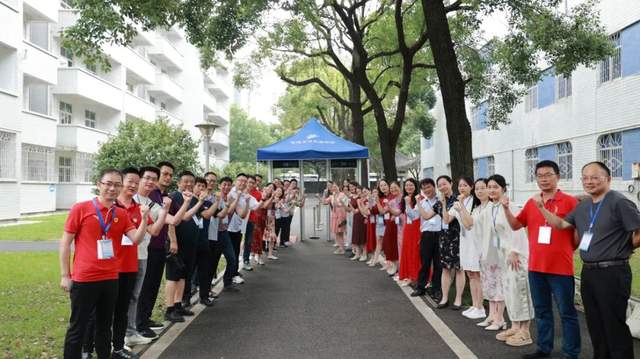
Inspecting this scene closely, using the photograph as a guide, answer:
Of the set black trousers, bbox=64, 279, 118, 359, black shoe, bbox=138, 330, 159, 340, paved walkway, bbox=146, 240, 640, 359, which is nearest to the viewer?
black trousers, bbox=64, 279, 118, 359

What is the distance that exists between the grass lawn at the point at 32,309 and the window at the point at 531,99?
1534 centimetres

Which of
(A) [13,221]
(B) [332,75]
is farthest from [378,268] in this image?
(B) [332,75]

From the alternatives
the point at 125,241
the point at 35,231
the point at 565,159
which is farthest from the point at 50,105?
the point at 125,241

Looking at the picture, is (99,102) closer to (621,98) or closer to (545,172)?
(621,98)

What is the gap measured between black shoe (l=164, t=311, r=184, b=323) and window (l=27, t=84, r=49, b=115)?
63.5 ft

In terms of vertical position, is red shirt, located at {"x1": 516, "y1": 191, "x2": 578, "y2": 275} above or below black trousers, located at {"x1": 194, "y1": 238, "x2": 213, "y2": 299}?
above

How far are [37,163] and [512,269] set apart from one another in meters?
21.4

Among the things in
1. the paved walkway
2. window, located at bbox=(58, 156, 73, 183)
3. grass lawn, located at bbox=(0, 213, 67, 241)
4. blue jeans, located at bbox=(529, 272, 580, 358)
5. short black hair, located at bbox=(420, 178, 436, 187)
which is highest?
window, located at bbox=(58, 156, 73, 183)

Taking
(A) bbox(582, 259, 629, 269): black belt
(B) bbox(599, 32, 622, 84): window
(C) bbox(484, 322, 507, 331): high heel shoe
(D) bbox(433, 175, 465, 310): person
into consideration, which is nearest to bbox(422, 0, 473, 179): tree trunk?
(D) bbox(433, 175, 465, 310): person

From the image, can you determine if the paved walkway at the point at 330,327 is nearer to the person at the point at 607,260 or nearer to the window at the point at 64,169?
the person at the point at 607,260

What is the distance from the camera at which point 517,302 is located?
5363mm

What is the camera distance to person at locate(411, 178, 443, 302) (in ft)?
24.2

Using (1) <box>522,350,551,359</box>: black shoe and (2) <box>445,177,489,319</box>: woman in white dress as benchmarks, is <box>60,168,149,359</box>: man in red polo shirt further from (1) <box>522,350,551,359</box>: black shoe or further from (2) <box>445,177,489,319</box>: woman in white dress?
(2) <box>445,177,489,319</box>: woman in white dress

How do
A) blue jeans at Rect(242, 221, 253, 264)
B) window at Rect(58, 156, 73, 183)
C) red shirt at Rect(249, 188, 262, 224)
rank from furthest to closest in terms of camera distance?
window at Rect(58, 156, 73, 183), blue jeans at Rect(242, 221, 253, 264), red shirt at Rect(249, 188, 262, 224)
